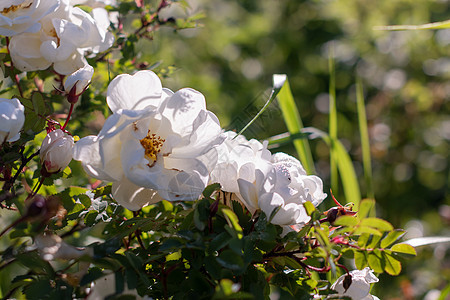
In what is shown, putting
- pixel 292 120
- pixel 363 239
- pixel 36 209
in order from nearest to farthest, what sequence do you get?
pixel 36 209, pixel 363 239, pixel 292 120

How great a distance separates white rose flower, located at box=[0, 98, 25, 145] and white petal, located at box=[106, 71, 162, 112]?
0.26ft

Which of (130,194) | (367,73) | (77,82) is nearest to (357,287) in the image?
(130,194)

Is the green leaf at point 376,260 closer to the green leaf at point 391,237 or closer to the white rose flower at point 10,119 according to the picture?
the green leaf at point 391,237

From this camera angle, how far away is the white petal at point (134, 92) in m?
0.47

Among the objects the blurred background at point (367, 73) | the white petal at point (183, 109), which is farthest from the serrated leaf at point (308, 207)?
the blurred background at point (367, 73)

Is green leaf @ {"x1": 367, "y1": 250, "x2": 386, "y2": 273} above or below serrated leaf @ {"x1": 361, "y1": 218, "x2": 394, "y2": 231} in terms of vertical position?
below

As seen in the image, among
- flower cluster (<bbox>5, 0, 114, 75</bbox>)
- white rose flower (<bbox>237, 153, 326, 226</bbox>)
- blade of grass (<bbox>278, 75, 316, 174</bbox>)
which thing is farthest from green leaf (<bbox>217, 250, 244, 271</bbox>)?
blade of grass (<bbox>278, 75, 316, 174</bbox>)

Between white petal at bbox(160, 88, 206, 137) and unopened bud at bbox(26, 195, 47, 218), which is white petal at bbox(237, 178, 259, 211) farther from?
unopened bud at bbox(26, 195, 47, 218)

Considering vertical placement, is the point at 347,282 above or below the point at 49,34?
below

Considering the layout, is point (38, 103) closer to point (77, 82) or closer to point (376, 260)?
point (77, 82)

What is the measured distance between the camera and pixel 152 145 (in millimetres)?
495

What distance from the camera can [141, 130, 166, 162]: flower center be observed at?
1.62ft

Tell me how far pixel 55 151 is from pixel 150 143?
9 cm

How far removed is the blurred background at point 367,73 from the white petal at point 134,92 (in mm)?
1591
